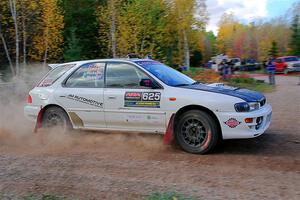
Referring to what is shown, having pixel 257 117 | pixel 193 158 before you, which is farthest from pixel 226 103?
pixel 193 158

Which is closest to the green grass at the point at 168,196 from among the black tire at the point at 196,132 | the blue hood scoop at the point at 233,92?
the black tire at the point at 196,132

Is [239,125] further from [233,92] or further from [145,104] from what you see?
[145,104]

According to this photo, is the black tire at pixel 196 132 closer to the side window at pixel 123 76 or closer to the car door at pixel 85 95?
the side window at pixel 123 76

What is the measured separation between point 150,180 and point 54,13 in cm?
2338

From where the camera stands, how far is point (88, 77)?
7988mm

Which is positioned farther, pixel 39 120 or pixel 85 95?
pixel 39 120

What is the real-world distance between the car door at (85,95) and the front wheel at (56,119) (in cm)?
15

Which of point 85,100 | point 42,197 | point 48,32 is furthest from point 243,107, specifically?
point 48,32

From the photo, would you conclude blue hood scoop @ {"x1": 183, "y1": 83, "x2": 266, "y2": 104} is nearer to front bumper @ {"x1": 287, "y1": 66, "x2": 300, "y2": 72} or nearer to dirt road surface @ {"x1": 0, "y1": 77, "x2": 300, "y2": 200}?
dirt road surface @ {"x1": 0, "y1": 77, "x2": 300, "y2": 200}

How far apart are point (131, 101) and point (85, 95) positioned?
39.2 inches

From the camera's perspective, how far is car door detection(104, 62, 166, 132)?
23.5ft

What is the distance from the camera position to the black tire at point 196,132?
674 centimetres

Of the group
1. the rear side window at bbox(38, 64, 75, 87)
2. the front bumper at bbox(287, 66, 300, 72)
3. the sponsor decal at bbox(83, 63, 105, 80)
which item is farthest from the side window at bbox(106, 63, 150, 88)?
the front bumper at bbox(287, 66, 300, 72)

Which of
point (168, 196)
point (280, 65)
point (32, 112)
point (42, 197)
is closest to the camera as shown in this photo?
point (168, 196)
